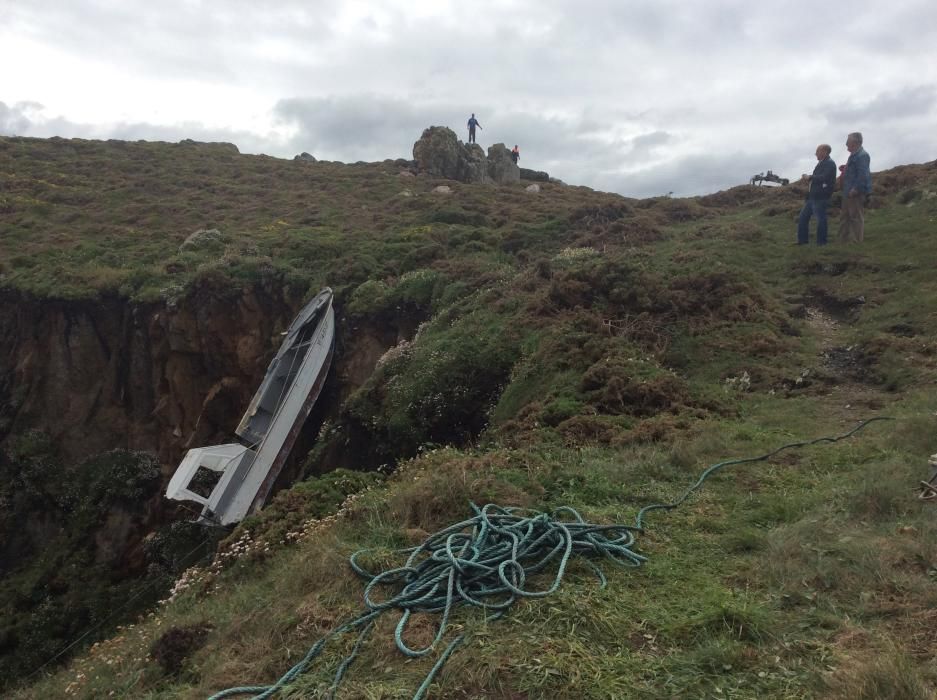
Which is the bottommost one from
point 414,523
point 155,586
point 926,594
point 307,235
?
point 155,586

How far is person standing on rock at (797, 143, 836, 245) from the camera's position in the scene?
11.9 m

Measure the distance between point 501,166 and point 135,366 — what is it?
22.6m

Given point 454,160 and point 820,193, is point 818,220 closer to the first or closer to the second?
point 820,193

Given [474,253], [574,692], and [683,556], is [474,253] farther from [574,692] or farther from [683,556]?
[574,692]

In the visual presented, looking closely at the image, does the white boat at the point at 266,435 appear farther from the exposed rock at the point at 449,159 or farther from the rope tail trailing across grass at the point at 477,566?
the exposed rock at the point at 449,159

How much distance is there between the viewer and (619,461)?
6066 millimetres

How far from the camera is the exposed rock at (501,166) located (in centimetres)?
3503

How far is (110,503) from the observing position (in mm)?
16328

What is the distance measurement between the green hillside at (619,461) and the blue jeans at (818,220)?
35 centimetres

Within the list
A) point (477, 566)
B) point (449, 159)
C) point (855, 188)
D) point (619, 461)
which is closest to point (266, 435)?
point (619, 461)

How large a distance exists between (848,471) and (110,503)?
1642 cm

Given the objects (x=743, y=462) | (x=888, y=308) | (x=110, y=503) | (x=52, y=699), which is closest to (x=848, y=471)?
(x=743, y=462)

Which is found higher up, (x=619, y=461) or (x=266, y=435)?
(x=619, y=461)

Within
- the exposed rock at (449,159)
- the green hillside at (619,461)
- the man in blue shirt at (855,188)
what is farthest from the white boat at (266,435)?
Result: the exposed rock at (449,159)
